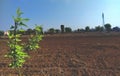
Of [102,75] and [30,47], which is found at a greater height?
[30,47]

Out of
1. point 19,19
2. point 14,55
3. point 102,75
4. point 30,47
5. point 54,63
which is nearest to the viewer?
point 19,19

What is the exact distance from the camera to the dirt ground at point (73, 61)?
2114cm

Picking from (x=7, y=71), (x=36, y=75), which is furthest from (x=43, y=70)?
(x=7, y=71)

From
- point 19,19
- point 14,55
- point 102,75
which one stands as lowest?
point 102,75

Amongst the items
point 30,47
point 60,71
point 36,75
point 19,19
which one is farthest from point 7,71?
point 19,19

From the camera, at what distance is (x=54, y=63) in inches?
902

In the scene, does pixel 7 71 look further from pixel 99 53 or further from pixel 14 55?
pixel 14 55

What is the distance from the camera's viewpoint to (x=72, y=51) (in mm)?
25766

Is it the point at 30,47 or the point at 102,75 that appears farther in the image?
the point at 102,75

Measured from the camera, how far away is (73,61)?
75.6ft

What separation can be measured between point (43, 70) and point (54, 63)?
153cm

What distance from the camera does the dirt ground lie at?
2114 cm

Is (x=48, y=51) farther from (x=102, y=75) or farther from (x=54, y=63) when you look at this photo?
(x=102, y=75)

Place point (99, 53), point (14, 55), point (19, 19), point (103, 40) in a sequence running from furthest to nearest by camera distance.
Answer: point (103, 40) → point (99, 53) → point (14, 55) → point (19, 19)
